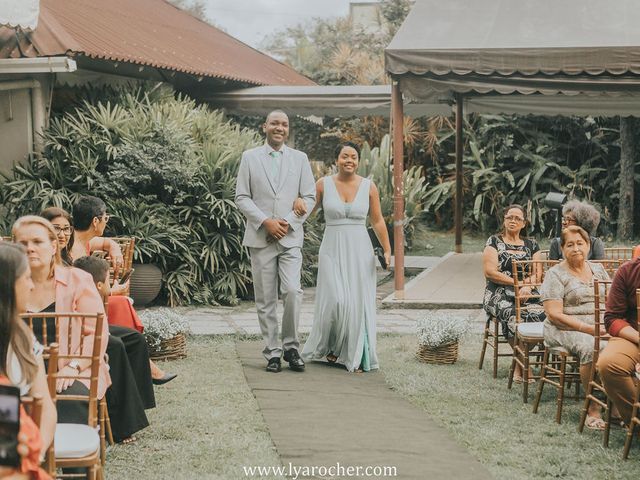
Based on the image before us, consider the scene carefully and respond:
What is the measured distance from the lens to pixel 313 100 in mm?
16000

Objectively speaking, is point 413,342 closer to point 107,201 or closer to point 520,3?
point 107,201

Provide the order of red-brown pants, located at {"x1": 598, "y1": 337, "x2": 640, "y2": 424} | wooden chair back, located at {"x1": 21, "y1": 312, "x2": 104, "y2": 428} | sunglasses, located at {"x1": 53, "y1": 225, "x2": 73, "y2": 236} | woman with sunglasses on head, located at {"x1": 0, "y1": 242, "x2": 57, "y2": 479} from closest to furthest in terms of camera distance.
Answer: woman with sunglasses on head, located at {"x1": 0, "y1": 242, "x2": 57, "y2": 479}, wooden chair back, located at {"x1": 21, "y1": 312, "x2": 104, "y2": 428}, red-brown pants, located at {"x1": 598, "y1": 337, "x2": 640, "y2": 424}, sunglasses, located at {"x1": 53, "y1": 225, "x2": 73, "y2": 236}

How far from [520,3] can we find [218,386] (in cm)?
695

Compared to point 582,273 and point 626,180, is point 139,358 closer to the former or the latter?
point 582,273

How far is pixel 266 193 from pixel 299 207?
29cm

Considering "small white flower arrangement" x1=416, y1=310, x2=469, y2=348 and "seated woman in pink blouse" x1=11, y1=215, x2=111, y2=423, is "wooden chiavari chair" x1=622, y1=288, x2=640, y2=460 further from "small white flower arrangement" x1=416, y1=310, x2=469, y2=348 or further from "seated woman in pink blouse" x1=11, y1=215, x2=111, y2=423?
"seated woman in pink blouse" x1=11, y1=215, x2=111, y2=423

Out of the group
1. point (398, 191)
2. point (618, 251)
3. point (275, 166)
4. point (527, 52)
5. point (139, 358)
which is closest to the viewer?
point (139, 358)

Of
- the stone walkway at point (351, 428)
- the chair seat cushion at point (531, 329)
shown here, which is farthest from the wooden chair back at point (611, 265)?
the stone walkway at point (351, 428)

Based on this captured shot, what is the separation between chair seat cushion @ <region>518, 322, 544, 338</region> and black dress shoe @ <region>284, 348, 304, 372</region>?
1726 mm

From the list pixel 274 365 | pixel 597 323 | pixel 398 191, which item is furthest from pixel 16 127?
pixel 597 323

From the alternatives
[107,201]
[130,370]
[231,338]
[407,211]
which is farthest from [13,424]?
[407,211]

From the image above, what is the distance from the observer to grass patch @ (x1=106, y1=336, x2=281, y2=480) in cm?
506

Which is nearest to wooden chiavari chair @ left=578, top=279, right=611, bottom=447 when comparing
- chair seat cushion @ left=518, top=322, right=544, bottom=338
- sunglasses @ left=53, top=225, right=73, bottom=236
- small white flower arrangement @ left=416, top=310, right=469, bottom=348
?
chair seat cushion @ left=518, top=322, right=544, bottom=338

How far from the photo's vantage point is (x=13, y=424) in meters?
2.85
